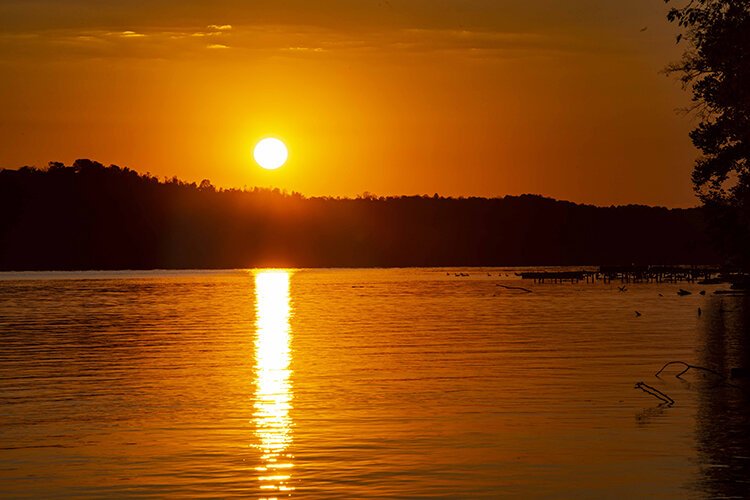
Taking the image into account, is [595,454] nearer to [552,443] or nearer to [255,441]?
[552,443]

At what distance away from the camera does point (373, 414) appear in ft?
105

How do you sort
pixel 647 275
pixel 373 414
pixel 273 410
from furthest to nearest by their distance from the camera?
pixel 647 275 → pixel 273 410 → pixel 373 414

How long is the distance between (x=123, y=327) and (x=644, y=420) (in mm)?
49890

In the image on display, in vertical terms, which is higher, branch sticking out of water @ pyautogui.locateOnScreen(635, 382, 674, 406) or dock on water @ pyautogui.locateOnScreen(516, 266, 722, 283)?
dock on water @ pyautogui.locateOnScreen(516, 266, 722, 283)

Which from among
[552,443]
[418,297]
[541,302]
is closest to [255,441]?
[552,443]

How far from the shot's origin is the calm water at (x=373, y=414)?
22.7 metres

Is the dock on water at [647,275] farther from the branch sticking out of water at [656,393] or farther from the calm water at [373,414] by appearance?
the branch sticking out of water at [656,393]

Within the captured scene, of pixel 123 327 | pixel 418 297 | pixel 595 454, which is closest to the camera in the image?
pixel 595 454

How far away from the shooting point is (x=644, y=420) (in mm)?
→ 29984

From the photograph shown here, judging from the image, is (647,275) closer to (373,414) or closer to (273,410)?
(273,410)

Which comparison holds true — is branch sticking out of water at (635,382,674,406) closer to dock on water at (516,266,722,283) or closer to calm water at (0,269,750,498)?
calm water at (0,269,750,498)

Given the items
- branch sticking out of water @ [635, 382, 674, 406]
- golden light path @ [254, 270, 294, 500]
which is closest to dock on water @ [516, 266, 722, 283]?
golden light path @ [254, 270, 294, 500]

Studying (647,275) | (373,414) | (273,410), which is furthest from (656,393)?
(647,275)

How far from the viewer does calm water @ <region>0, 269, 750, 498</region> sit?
74.5 ft
